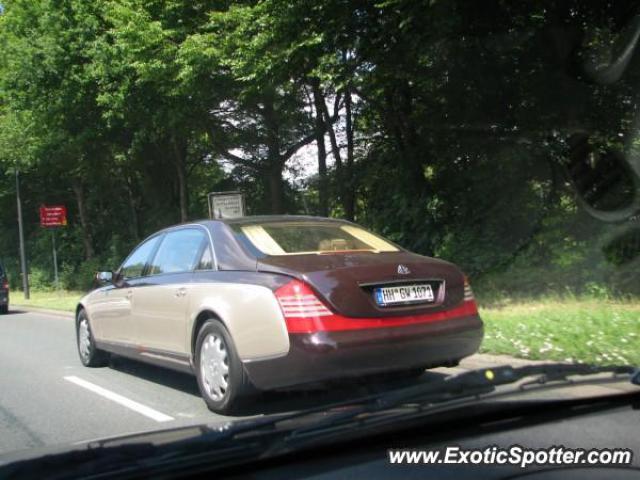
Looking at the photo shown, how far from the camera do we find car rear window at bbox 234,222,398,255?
5676 mm

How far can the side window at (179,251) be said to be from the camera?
20.4 ft

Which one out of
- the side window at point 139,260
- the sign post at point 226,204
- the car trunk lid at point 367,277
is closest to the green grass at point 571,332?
the car trunk lid at point 367,277

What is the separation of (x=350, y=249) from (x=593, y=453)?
3.70m

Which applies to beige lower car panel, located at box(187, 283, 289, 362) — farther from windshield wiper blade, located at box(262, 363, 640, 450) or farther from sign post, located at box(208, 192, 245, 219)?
sign post, located at box(208, 192, 245, 219)

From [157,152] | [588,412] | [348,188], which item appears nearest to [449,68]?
[348,188]

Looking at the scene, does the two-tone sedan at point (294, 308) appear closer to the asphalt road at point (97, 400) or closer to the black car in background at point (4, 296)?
the asphalt road at point (97, 400)

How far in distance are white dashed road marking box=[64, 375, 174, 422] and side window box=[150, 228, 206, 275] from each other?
4.02ft

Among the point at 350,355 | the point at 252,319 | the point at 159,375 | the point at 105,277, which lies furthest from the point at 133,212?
the point at 350,355

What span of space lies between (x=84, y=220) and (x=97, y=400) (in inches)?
1101

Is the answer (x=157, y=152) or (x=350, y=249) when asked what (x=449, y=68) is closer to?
(x=350, y=249)

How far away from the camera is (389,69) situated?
40.3 feet

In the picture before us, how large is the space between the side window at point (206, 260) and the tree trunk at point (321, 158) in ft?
38.3

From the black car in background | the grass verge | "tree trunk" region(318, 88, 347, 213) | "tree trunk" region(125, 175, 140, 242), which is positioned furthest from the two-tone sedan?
"tree trunk" region(125, 175, 140, 242)

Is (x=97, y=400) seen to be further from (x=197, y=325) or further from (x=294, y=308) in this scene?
(x=294, y=308)
